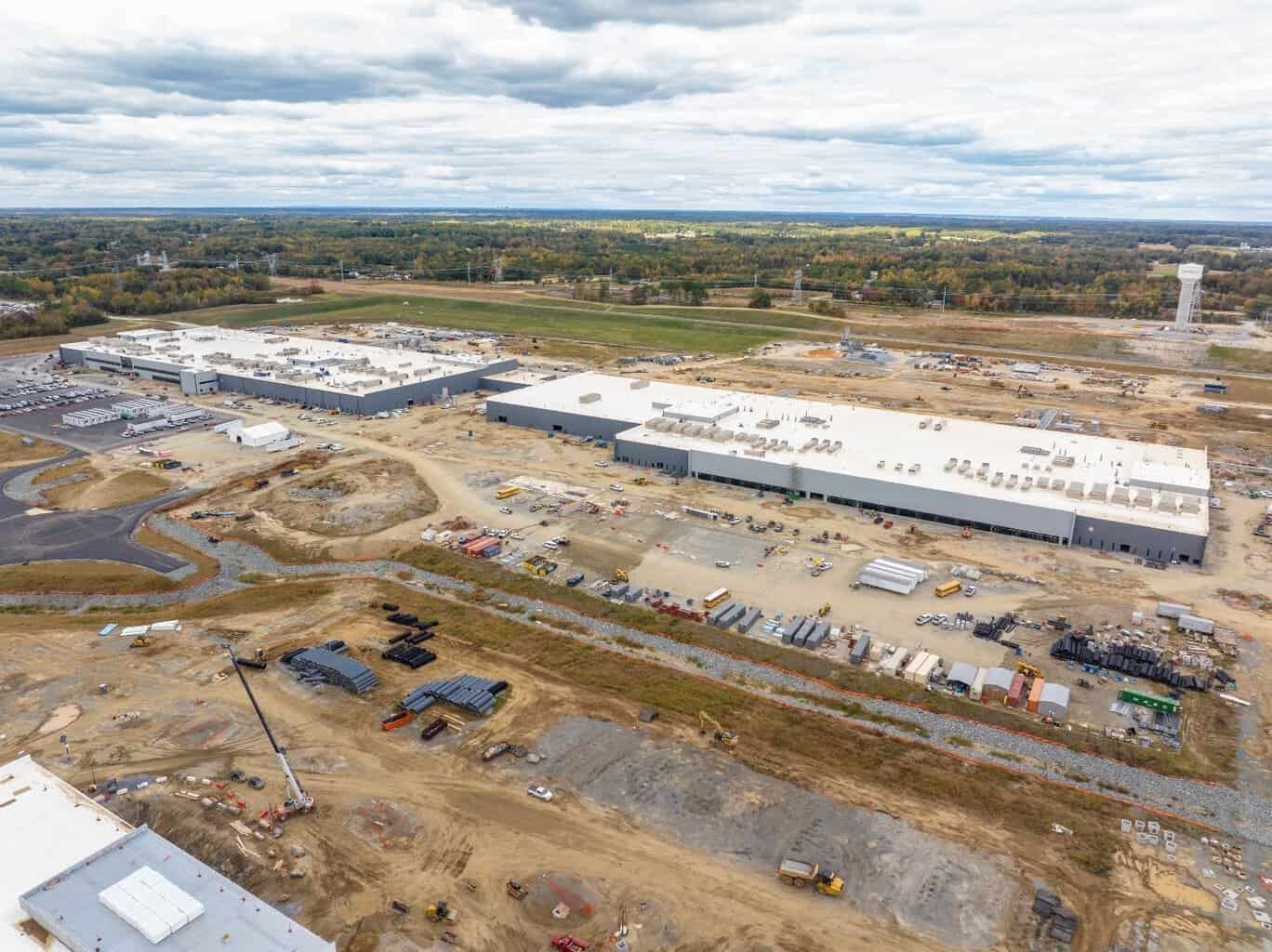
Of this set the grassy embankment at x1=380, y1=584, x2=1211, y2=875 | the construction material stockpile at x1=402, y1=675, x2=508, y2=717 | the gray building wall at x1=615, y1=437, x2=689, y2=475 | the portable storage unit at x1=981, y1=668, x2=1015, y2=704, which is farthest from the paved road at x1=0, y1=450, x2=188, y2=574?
the portable storage unit at x1=981, y1=668, x2=1015, y2=704

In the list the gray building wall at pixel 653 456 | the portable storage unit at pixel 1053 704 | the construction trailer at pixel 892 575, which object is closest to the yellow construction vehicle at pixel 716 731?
the portable storage unit at pixel 1053 704

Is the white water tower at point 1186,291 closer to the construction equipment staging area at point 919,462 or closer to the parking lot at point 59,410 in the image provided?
the construction equipment staging area at point 919,462

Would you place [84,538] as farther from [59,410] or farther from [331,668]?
[59,410]

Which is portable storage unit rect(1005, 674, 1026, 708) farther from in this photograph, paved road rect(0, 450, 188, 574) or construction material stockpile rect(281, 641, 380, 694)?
paved road rect(0, 450, 188, 574)

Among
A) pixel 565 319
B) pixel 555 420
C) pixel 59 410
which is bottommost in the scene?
pixel 59 410

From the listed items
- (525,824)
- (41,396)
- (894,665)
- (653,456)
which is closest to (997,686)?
(894,665)

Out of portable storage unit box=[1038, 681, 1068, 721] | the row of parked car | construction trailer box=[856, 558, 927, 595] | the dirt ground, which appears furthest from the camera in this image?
the row of parked car

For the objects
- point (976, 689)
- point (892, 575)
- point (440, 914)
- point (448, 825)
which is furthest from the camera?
point (892, 575)
